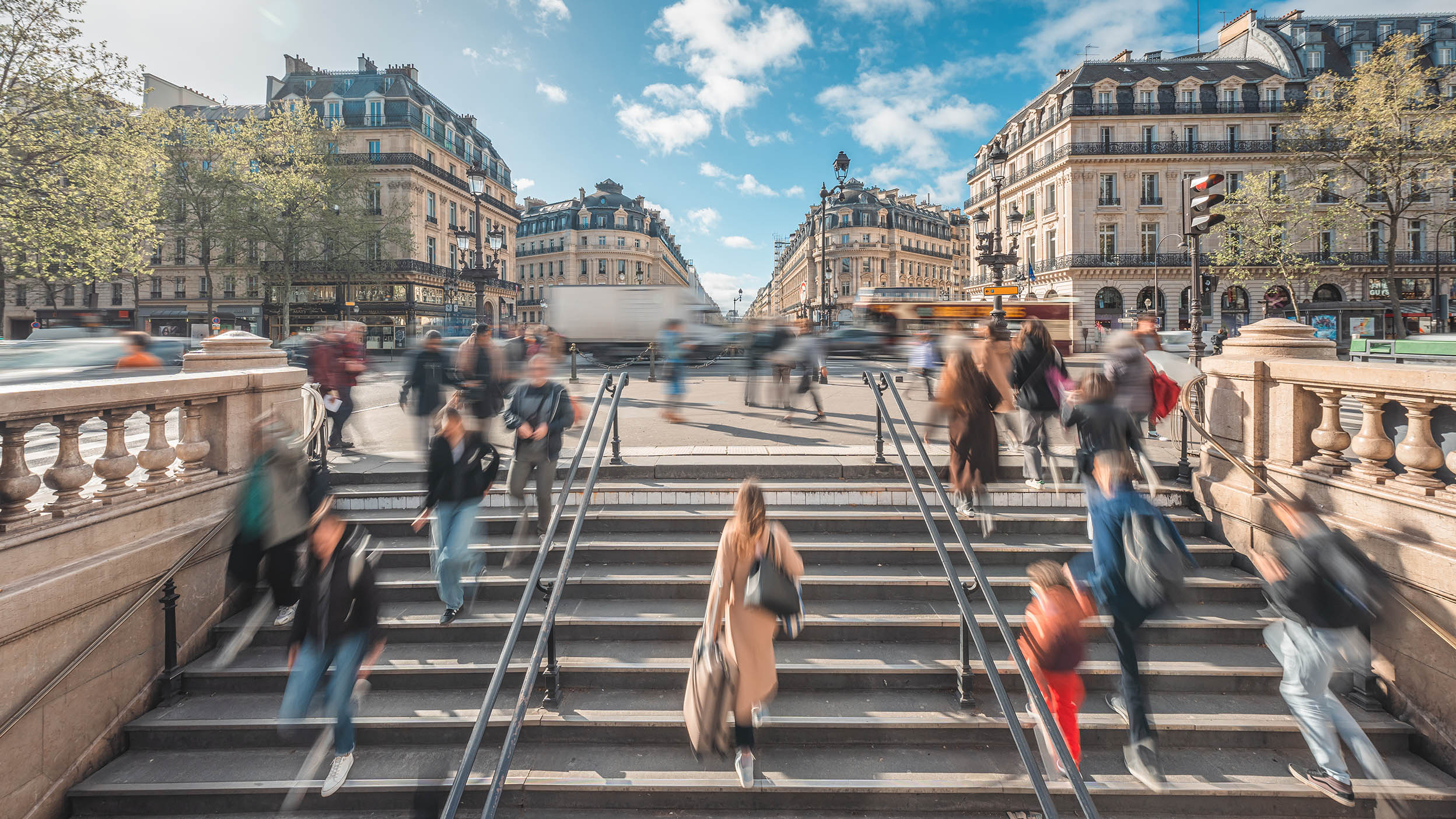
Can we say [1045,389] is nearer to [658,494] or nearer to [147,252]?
[658,494]

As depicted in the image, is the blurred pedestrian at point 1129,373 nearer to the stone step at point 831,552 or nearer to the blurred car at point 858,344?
the stone step at point 831,552

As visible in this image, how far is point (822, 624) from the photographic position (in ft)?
15.3

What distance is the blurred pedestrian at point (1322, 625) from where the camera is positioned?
3.21m

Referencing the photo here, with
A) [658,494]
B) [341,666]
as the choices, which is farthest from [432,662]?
[658,494]

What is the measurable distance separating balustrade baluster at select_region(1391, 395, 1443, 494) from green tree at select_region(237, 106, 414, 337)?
151 ft

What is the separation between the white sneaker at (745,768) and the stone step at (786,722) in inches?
14.2

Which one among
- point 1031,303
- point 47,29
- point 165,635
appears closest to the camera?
point 165,635

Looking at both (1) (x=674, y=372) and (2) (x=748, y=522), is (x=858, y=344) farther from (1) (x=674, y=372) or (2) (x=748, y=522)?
(2) (x=748, y=522)

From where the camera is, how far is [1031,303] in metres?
26.5

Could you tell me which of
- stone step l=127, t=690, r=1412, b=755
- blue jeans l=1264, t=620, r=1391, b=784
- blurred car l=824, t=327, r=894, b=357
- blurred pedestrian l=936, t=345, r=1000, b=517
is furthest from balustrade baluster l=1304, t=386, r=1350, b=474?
blurred car l=824, t=327, r=894, b=357

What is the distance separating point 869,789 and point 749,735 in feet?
2.56

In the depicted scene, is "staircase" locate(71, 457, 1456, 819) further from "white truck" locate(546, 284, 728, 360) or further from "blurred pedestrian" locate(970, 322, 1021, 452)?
"white truck" locate(546, 284, 728, 360)

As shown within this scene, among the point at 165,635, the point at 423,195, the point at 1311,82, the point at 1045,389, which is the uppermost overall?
the point at 1311,82

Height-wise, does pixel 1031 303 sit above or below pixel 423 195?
below
